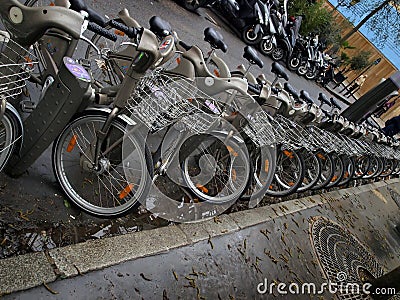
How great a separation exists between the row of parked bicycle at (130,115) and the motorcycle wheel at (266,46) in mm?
7752

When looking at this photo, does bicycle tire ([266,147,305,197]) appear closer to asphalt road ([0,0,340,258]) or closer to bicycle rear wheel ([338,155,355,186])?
bicycle rear wheel ([338,155,355,186])

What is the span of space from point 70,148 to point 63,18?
3.85 feet

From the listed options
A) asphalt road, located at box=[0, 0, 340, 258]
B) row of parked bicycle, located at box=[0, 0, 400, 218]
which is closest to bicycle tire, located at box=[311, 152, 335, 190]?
row of parked bicycle, located at box=[0, 0, 400, 218]

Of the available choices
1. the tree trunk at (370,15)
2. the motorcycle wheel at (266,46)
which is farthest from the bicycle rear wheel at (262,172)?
the tree trunk at (370,15)

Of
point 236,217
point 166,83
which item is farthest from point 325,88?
point 166,83

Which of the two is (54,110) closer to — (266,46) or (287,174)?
(287,174)

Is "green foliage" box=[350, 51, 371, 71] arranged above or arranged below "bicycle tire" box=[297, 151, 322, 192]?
above

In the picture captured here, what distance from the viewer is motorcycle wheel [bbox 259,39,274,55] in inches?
478

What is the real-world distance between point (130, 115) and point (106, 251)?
1.16 m

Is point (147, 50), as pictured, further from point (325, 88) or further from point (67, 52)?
point (325, 88)

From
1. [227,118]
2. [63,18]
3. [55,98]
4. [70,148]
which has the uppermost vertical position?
[63,18]

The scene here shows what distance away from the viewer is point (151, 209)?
3863 millimetres

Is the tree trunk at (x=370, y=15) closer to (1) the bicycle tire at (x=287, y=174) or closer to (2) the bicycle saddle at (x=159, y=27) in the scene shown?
(1) the bicycle tire at (x=287, y=174)

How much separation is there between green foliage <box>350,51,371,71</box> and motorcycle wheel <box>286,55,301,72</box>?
821cm
